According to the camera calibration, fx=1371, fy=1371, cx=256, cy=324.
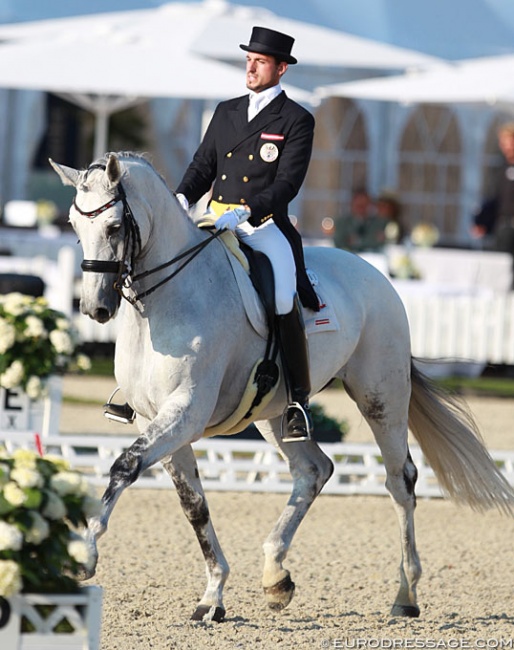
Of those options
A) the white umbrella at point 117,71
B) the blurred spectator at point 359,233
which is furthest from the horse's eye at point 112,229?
the blurred spectator at point 359,233

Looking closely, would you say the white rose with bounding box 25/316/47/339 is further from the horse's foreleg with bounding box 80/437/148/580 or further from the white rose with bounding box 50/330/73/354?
the horse's foreleg with bounding box 80/437/148/580

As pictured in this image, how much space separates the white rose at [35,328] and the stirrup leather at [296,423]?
3021 mm

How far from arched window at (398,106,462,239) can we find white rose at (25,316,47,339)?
1734 cm

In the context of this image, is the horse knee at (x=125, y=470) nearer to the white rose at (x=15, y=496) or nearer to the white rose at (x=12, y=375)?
the white rose at (x=15, y=496)

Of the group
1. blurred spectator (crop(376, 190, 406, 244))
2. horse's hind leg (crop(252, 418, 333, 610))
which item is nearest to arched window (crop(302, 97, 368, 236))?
blurred spectator (crop(376, 190, 406, 244))

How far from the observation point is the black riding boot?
5.82 metres

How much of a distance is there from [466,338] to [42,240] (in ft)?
17.8

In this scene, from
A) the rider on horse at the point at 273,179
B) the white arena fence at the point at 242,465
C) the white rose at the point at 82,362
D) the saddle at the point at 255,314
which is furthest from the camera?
the white arena fence at the point at 242,465

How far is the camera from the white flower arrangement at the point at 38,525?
12.6ft

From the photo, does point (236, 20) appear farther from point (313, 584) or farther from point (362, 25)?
point (313, 584)

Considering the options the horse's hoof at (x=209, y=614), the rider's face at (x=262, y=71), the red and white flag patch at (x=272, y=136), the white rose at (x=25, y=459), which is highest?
the rider's face at (x=262, y=71)

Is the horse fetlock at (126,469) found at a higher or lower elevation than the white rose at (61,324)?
higher

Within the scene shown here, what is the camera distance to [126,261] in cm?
511

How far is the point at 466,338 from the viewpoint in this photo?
1539cm
